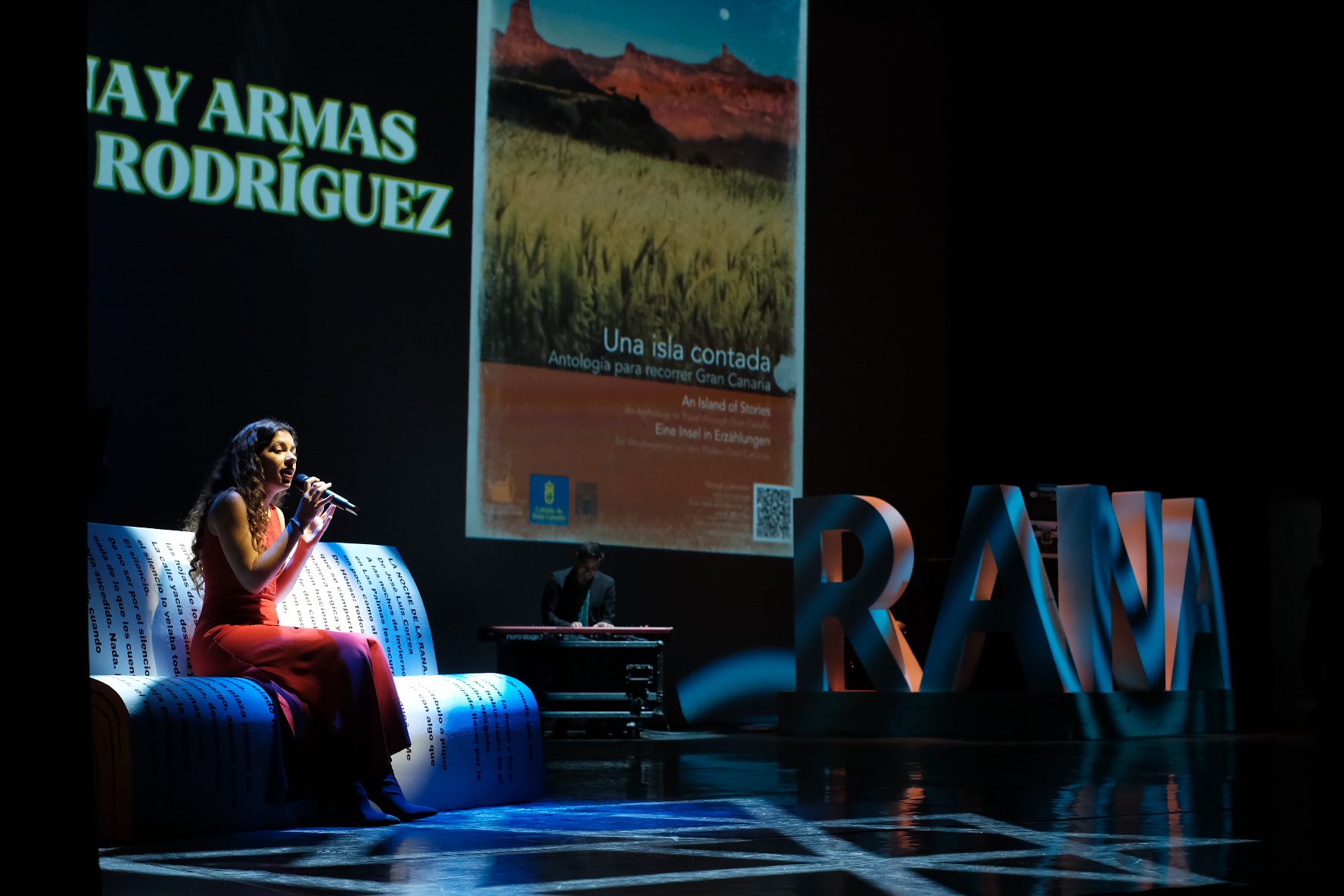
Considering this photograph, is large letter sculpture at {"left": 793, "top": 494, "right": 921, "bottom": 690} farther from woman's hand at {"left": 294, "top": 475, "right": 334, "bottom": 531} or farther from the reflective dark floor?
woman's hand at {"left": 294, "top": 475, "right": 334, "bottom": 531}

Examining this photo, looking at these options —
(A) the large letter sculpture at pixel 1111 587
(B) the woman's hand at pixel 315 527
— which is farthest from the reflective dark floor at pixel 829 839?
(A) the large letter sculpture at pixel 1111 587

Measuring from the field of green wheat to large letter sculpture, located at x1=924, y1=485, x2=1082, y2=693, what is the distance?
94.0 inches

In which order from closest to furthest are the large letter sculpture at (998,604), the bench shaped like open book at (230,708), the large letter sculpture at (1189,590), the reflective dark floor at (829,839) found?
1. the reflective dark floor at (829,839)
2. the bench shaped like open book at (230,708)
3. the large letter sculpture at (998,604)
4. the large letter sculpture at (1189,590)

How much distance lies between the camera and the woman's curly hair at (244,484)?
4.22 m

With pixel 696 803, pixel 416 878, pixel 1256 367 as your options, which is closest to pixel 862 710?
pixel 696 803

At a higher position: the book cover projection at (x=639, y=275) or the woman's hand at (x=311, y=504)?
the book cover projection at (x=639, y=275)

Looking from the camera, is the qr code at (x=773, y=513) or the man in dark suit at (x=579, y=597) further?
the qr code at (x=773, y=513)

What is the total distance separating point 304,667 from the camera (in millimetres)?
4066

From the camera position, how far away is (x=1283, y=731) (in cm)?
902

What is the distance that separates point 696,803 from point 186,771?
1.49m

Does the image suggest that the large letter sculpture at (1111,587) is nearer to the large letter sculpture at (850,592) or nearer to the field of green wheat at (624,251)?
the large letter sculpture at (850,592)

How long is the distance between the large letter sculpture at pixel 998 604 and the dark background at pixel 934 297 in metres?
2.03

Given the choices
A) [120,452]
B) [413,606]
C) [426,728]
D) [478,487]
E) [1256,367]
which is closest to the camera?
[426,728]

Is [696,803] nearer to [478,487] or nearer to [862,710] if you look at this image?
[862,710]
